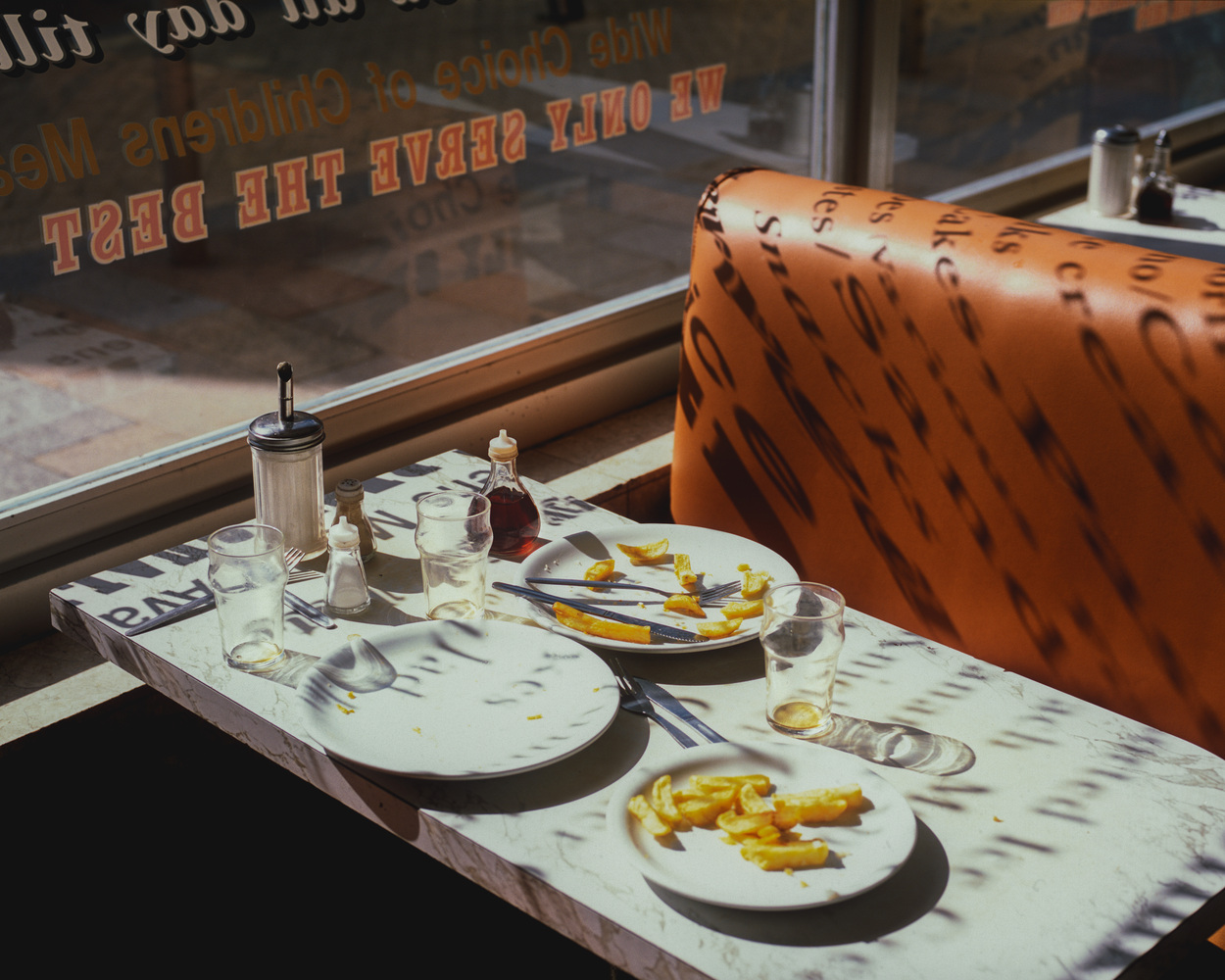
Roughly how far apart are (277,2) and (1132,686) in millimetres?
1588

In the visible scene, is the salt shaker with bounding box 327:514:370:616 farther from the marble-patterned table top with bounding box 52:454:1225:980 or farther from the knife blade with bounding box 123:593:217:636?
the knife blade with bounding box 123:593:217:636

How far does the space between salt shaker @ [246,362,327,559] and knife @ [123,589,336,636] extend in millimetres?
95

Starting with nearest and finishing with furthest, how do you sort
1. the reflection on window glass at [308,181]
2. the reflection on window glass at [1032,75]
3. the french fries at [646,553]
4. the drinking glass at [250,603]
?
the drinking glass at [250,603], the french fries at [646,553], the reflection on window glass at [308,181], the reflection on window glass at [1032,75]

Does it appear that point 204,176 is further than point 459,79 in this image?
No

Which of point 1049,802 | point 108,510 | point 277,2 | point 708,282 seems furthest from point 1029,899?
point 277,2

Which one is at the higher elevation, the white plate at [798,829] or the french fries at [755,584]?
the french fries at [755,584]

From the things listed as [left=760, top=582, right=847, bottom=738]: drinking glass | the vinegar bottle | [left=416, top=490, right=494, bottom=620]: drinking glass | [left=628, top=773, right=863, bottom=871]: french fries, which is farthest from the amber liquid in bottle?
[left=628, top=773, right=863, bottom=871]: french fries

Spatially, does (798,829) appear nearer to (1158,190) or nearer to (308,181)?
(308,181)

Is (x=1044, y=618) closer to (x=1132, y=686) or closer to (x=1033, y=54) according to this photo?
(x=1132, y=686)

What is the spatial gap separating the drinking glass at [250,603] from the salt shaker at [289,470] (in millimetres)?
151

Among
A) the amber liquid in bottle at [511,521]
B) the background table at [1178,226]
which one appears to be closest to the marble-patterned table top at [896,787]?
the amber liquid in bottle at [511,521]

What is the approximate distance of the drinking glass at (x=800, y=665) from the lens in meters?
1.19

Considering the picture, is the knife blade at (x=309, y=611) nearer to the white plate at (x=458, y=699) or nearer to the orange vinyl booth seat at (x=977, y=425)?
the white plate at (x=458, y=699)

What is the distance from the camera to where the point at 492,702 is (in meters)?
1.24
